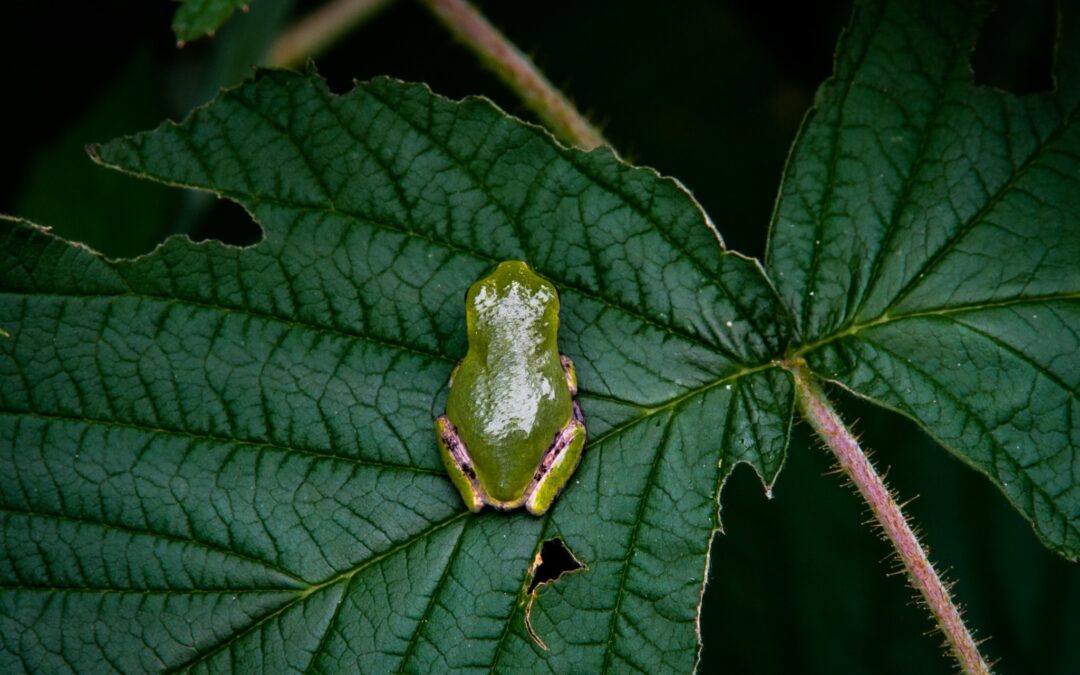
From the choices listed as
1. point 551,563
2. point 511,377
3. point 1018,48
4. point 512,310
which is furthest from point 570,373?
point 1018,48

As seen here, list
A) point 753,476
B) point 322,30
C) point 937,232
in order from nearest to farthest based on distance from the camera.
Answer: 1. point 937,232
2. point 322,30
3. point 753,476

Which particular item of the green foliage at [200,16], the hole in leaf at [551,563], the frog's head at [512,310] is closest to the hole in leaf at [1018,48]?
the frog's head at [512,310]

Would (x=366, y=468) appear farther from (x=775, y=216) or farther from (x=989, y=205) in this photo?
(x=989, y=205)

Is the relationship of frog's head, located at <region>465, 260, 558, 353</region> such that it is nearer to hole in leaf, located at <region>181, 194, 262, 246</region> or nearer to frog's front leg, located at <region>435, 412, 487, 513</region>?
frog's front leg, located at <region>435, 412, 487, 513</region>

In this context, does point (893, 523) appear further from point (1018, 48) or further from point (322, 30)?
point (322, 30)

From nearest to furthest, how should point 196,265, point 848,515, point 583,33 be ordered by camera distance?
point 196,265 → point 848,515 → point 583,33

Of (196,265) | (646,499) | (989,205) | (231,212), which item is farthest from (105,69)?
(989,205)

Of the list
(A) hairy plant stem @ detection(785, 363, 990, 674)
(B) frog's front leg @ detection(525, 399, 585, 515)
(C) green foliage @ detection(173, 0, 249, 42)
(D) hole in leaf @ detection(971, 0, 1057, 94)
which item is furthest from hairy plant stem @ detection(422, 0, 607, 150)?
(D) hole in leaf @ detection(971, 0, 1057, 94)
